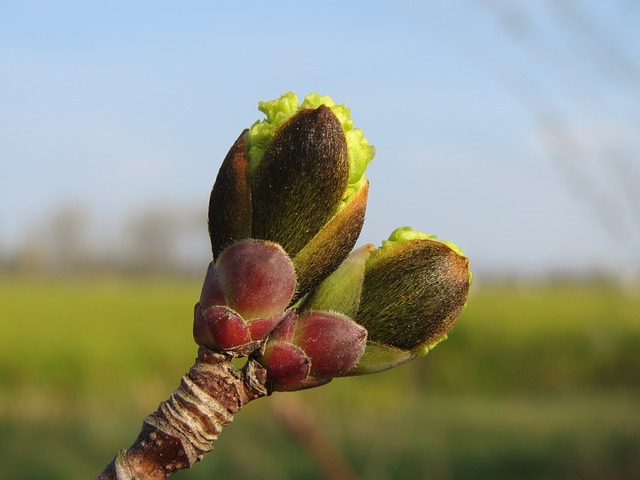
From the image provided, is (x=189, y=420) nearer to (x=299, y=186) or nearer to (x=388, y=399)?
(x=299, y=186)

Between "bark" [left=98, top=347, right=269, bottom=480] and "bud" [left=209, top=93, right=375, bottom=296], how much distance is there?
7 centimetres

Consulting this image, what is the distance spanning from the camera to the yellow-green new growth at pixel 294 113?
0.53 meters

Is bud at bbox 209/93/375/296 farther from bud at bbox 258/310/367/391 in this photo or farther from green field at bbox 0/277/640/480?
green field at bbox 0/277/640/480

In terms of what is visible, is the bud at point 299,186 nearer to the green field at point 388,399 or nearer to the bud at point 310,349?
the bud at point 310,349

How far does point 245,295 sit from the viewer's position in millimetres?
520

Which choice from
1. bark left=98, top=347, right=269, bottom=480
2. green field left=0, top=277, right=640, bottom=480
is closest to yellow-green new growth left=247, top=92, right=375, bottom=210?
bark left=98, top=347, right=269, bottom=480

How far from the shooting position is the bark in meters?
0.46

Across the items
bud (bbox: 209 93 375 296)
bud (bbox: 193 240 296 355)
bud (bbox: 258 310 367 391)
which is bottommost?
bud (bbox: 258 310 367 391)

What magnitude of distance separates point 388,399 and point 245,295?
10.4 m

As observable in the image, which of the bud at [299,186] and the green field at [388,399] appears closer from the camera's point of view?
the bud at [299,186]

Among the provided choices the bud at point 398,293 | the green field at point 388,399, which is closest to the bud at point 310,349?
the bud at point 398,293

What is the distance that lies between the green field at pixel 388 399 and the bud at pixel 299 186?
162 inches

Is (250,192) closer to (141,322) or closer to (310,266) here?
(310,266)

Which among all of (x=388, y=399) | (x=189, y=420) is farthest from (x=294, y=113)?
(x=388, y=399)
